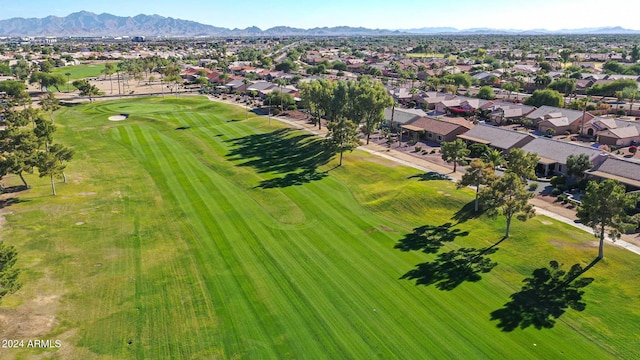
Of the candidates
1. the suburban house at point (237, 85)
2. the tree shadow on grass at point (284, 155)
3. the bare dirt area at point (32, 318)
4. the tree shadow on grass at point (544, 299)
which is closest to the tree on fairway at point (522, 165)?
the tree shadow on grass at point (544, 299)

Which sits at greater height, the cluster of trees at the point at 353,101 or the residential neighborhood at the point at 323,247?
the cluster of trees at the point at 353,101

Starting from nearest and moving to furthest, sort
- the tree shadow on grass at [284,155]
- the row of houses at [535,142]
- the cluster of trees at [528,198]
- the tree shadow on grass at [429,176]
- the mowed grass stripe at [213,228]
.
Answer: the mowed grass stripe at [213,228] → the cluster of trees at [528,198] → the row of houses at [535,142] → the tree shadow on grass at [429,176] → the tree shadow on grass at [284,155]

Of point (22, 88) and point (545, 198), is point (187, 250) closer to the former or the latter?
point (545, 198)

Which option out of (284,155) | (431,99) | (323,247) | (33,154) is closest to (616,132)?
(431,99)

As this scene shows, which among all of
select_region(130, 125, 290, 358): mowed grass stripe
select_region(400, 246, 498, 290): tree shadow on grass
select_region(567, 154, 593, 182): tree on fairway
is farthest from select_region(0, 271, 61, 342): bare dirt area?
select_region(567, 154, 593, 182): tree on fairway

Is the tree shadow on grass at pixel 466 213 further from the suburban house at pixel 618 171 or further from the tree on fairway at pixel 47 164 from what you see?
the tree on fairway at pixel 47 164

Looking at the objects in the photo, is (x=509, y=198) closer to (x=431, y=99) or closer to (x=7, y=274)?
(x=7, y=274)

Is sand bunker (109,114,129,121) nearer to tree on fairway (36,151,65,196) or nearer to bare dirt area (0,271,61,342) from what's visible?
tree on fairway (36,151,65,196)

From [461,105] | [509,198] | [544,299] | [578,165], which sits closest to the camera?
[544,299]
